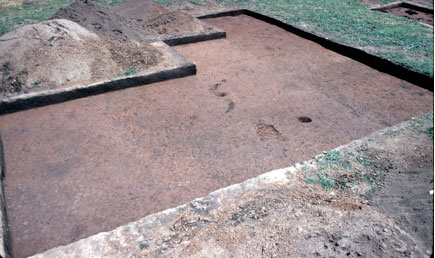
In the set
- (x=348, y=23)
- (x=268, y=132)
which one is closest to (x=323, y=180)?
(x=268, y=132)

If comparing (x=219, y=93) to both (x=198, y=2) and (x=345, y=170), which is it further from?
(x=198, y=2)

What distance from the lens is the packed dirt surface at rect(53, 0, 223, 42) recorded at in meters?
5.62

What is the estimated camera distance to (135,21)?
20.6 feet

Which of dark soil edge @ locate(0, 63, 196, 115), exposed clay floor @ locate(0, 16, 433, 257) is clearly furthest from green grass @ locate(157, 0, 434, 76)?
dark soil edge @ locate(0, 63, 196, 115)

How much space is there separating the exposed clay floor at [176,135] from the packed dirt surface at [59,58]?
367mm

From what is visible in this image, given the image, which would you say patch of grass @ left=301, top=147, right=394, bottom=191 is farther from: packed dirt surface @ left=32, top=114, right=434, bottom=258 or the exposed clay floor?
the exposed clay floor

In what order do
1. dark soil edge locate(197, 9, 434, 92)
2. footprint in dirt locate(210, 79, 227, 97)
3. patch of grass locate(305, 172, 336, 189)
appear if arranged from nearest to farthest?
patch of grass locate(305, 172, 336, 189)
footprint in dirt locate(210, 79, 227, 97)
dark soil edge locate(197, 9, 434, 92)

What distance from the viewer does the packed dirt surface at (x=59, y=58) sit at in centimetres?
437

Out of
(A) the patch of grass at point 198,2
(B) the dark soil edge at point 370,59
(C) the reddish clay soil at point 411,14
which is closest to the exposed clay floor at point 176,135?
(B) the dark soil edge at point 370,59

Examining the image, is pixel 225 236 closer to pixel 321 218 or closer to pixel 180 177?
pixel 321 218

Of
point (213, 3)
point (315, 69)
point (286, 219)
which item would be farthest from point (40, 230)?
point (213, 3)

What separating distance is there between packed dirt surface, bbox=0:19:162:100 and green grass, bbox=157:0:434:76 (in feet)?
11.3

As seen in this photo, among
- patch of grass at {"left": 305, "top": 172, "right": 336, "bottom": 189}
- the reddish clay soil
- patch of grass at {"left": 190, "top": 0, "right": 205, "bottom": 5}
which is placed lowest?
patch of grass at {"left": 190, "top": 0, "right": 205, "bottom": 5}

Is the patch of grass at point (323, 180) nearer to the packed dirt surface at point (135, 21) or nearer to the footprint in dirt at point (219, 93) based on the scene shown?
the footprint in dirt at point (219, 93)
